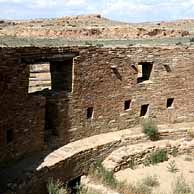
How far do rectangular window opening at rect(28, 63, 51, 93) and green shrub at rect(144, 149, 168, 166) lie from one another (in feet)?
16.3

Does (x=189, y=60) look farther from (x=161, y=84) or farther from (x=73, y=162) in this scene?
(x=73, y=162)

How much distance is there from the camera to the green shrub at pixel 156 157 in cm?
1440

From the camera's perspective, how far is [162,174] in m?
13.6

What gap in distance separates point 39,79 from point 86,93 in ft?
17.5

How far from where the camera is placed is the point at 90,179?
12.8 m

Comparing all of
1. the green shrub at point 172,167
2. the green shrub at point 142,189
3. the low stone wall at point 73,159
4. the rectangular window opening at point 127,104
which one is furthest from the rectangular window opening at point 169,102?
the green shrub at point 142,189

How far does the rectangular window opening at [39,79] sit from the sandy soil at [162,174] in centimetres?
507

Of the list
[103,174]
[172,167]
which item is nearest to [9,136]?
[103,174]

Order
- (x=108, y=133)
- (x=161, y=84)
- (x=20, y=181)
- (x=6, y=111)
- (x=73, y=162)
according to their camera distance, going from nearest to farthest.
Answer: (x=20, y=181)
(x=6, y=111)
(x=73, y=162)
(x=108, y=133)
(x=161, y=84)

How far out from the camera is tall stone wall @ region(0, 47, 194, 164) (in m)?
11.8

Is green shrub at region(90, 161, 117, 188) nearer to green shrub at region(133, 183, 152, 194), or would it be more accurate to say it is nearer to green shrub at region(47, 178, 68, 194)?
green shrub at region(133, 183, 152, 194)

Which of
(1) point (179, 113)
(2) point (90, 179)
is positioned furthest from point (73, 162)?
(1) point (179, 113)

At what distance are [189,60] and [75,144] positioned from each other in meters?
5.83

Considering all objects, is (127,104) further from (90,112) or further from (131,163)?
(131,163)
